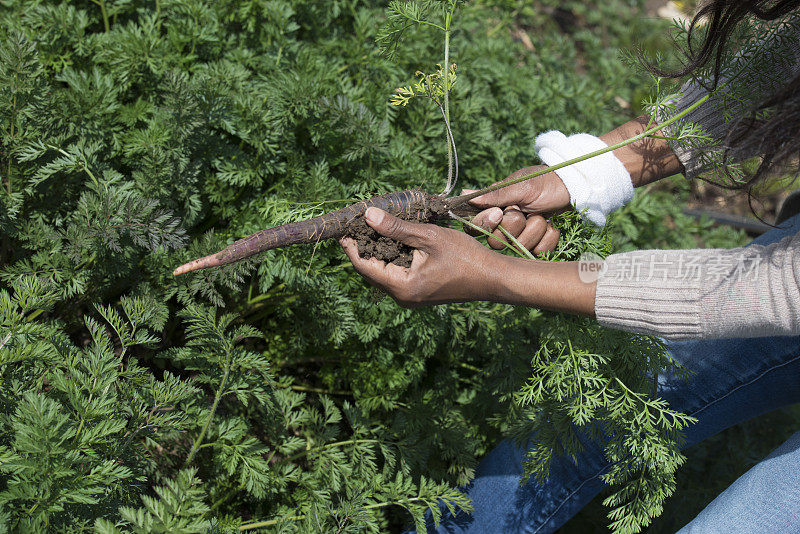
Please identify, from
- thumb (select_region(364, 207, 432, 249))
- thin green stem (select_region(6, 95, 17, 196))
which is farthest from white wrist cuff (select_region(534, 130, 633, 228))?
thin green stem (select_region(6, 95, 17, 196))

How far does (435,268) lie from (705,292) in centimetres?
71

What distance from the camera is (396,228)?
176 cm

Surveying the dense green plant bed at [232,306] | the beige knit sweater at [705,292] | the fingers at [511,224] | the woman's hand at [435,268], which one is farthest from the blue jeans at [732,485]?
the woman's hand at [435,268]

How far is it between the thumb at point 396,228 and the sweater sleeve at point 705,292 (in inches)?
21.0

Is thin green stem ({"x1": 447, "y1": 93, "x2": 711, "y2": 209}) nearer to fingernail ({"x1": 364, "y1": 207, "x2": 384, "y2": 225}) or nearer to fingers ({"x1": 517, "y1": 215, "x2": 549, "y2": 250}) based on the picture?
fingers ({"x1": 517, "y1": 215, "x2": 549, "y2": 250})

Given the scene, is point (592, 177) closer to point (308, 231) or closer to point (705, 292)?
point (705, 292)

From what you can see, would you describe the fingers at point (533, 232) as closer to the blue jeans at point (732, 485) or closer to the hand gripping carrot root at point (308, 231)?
the hand gripping carrot root at point (308, 231)

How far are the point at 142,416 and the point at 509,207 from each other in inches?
55.3

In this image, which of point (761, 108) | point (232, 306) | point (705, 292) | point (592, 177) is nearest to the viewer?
Answer: point (705, 292)

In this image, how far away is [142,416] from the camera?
1721 mm

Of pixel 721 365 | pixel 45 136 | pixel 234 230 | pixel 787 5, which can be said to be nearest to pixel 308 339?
pixel 234 230

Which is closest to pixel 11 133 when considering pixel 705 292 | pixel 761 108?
pixel 705 292

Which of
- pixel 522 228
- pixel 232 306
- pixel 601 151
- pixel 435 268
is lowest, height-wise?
pixel 232 306

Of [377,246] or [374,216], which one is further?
[377,246]
